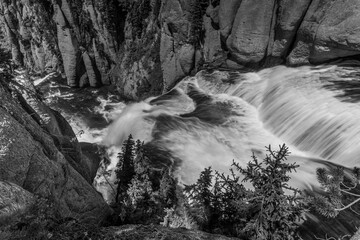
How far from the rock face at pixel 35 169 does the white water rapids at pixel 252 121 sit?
750 cm

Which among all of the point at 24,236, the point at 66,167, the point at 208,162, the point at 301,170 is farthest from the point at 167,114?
the point at 24,236

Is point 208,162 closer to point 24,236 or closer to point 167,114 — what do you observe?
point 167,114

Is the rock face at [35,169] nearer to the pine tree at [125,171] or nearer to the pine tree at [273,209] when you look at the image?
the pine tree at [125,171]

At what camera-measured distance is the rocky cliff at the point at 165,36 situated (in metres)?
21.0

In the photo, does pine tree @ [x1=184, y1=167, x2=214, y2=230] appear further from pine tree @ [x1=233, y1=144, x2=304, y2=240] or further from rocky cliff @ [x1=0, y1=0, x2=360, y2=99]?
rocky cliff @ [x1=0, y1=0, x2=360, y2=99]

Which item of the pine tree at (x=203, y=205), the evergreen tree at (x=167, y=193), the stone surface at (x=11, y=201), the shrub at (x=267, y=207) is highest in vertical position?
the stone surface at (x=11, y=201)

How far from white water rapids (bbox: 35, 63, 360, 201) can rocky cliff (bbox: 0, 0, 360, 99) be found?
68.6 inches

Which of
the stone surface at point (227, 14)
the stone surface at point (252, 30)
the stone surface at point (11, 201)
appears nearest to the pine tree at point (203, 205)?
the stone surface at point (11, 201)

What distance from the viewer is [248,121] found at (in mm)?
19703

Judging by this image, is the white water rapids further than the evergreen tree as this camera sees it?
Yes

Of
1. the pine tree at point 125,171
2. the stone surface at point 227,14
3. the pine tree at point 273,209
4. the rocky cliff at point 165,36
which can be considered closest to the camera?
the pine tree at point 273,209

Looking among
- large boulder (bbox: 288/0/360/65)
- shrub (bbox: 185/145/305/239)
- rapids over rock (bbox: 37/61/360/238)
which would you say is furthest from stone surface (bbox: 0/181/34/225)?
large boulder (bbox: 288/0/360/65)

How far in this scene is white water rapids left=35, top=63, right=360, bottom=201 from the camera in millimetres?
Answer: 15133

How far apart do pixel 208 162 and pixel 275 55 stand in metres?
12.1
